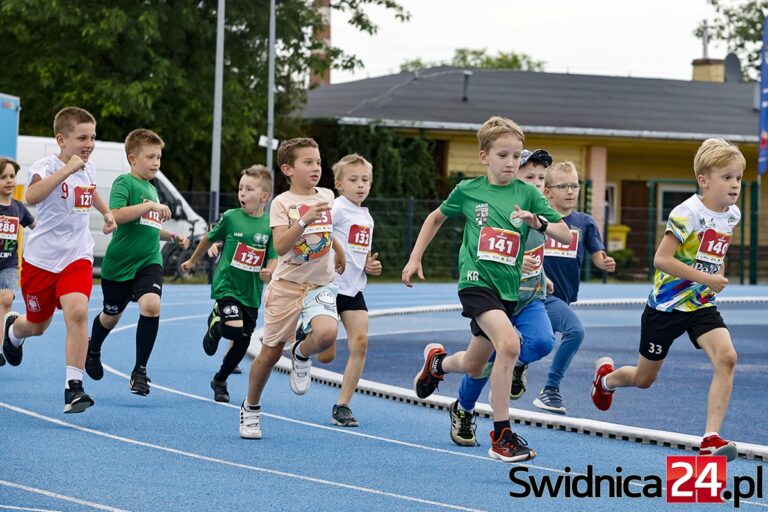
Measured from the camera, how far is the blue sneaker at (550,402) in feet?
33.8

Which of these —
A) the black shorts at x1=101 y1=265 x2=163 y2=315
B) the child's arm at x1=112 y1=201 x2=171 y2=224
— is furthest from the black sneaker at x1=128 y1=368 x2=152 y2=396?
the child's arm at x1=112 y1=201 x2=171 y2=224

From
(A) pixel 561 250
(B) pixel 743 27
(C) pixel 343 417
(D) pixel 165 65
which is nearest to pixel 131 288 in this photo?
(C) pixel 343 417

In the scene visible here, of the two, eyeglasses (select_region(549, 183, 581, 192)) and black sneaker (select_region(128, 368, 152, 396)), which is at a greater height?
eyeglasses (select_region(549, 183, 581, 192))

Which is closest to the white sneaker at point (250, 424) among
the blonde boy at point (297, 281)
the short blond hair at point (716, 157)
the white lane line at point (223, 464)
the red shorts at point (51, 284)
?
the blonde boy at point (297, 281)

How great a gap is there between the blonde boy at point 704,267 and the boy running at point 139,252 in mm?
3871

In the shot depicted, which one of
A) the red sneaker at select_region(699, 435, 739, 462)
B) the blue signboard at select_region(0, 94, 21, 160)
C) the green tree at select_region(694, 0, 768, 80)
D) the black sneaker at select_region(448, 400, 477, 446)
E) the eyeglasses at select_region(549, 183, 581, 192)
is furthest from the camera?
the green tree at select_region(694, 0, 768, 80)

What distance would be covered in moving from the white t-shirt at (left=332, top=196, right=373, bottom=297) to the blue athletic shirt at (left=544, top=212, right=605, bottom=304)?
1.52 m

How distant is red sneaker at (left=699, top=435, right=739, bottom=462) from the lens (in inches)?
292

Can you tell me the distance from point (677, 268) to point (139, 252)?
14.0 ft

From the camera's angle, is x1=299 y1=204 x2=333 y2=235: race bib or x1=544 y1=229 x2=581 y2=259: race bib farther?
x1=544 y1=229 x2=581 y2=259: race bib

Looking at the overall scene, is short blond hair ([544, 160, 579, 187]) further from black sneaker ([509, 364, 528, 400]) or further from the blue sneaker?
Result: the blue sneaker

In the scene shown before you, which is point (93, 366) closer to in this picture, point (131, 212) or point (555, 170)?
point (131, 212)

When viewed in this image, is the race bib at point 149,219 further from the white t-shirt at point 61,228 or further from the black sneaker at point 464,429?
the black sneaker at point 464,429

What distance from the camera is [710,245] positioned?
803 centimetres
